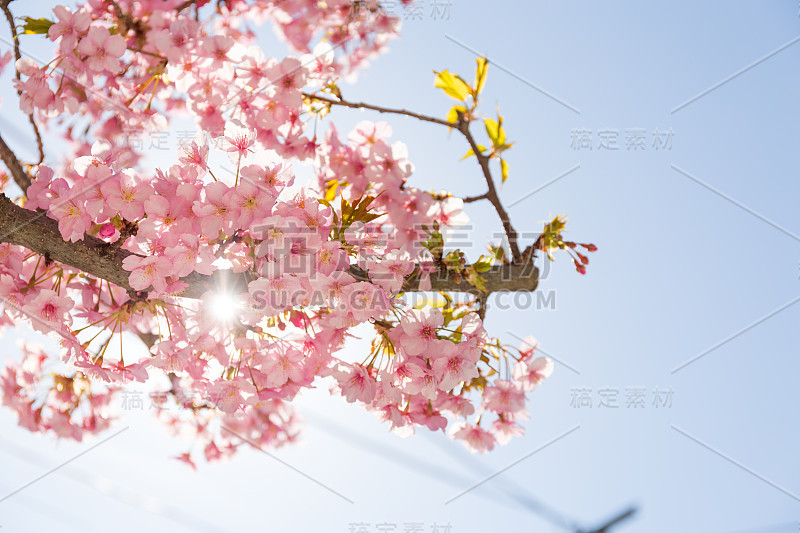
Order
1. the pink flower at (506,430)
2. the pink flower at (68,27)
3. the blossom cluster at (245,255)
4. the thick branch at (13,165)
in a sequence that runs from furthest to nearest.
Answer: the pink flower at (506,430)
the pink flower at (68,27)
the thick branch at (13,165)
the blossom cluster at (245,255)

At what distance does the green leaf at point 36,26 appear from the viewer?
184cm

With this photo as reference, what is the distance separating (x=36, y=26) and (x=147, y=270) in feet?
4.50

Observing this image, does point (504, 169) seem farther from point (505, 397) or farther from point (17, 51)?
point (17, 51)

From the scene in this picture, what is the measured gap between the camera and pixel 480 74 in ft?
5.91

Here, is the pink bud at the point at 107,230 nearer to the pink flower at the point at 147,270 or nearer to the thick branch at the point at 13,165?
the pink flower at the point at 147,270

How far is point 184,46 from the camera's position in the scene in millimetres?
2021

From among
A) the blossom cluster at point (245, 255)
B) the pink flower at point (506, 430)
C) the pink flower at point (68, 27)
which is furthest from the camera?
the pink flower at point (506, 430)

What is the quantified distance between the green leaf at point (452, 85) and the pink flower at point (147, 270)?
1.24 metres

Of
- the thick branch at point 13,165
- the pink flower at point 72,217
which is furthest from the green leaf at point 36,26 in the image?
the pink flower at point 72,217

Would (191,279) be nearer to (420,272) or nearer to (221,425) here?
(420,272)

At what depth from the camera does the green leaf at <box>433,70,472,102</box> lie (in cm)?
183

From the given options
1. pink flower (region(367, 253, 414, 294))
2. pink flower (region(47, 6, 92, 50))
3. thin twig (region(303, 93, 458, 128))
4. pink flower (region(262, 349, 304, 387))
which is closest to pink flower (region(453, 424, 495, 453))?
pink flower (region(262, 349, 304, 387))

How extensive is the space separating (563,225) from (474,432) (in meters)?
0.91

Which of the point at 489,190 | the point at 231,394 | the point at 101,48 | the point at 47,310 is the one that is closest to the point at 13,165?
the point at 101,48
